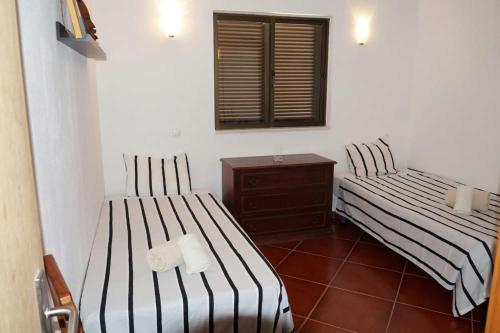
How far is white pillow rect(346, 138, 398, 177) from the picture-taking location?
3.98 metres

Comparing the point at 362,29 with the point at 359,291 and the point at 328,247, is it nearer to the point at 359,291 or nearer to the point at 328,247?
the point at 328,247

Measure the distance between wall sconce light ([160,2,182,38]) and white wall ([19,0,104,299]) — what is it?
1240mm

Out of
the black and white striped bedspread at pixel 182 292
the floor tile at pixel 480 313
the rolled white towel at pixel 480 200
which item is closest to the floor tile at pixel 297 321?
the black and white striped bedspread at pixel 182 292

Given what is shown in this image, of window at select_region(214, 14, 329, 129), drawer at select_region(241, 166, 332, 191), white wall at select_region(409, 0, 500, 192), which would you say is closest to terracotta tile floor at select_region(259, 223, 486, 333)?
drawer at select_region(241, 166, 332, 191)

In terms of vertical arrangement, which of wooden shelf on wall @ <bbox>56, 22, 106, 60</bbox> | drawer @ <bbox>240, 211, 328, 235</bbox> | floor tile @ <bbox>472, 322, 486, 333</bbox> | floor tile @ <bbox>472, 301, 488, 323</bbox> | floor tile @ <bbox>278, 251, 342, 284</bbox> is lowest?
floor tile @ <bbox>472, 322, 486, 333</bbox>

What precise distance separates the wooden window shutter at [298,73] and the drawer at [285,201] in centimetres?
82

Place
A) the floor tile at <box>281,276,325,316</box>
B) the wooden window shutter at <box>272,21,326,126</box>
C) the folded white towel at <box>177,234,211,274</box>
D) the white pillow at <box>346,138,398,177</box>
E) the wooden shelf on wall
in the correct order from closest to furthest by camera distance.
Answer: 1. the wooden shelf on wall
2. the folded white towel at <box>177,234,211,274</box>
3. the floor tile at <box>281,276,325,316</box>
4. the wooden window shutter at <box>272,21,326,126</box>
5. the white pillow at <box>346,138,398,177</box>

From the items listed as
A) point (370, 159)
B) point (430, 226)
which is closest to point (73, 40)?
point (430, 226)

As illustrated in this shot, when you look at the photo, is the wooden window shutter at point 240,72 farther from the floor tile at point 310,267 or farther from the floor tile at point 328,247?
the floor tile at point 310,267

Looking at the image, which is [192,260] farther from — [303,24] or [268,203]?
[303,24]

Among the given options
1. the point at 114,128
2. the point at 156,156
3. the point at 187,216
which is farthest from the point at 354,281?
the point at 114,128

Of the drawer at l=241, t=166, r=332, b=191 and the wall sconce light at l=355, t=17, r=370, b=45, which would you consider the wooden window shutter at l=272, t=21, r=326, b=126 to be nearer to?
the wall sconce light at l=355, t=17, r=370, b=45

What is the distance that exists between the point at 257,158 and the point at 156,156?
96cm

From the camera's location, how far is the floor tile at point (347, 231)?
3713mm
